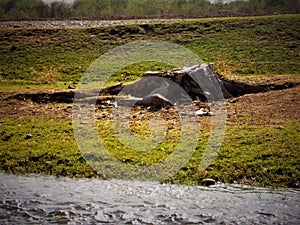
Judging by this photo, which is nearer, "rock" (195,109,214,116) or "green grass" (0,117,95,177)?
"green grass" (0,117,95,177)

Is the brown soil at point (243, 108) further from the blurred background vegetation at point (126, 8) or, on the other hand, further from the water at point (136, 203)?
the blurred background vegetation at point (126, 8)

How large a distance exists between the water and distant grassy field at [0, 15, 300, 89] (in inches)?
374

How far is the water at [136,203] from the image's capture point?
20.3 ft

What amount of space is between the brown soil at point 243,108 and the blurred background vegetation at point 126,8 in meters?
21.8

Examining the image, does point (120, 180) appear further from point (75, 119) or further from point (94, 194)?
point (75, 119)

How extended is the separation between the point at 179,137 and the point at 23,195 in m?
3.99

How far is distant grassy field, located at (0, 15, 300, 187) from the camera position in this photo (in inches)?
326

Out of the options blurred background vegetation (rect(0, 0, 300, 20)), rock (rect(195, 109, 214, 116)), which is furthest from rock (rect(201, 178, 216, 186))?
blurred background vegetation (rect(0, 0, 300, 20))

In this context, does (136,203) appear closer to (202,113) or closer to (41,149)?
(41,149)

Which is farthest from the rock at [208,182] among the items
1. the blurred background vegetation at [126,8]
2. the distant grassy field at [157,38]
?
the blurred background vegetation at [126,8]

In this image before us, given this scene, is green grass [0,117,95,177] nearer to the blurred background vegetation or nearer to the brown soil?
the brown soil

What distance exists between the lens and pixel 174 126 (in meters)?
10.5

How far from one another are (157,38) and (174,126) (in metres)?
14.5

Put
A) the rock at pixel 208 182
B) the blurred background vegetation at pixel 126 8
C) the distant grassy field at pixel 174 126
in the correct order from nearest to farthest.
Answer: the rock at pixel 208 182
the distant grassy field at pixel 174 126
the blurred background vegetation at pixel 126 8
